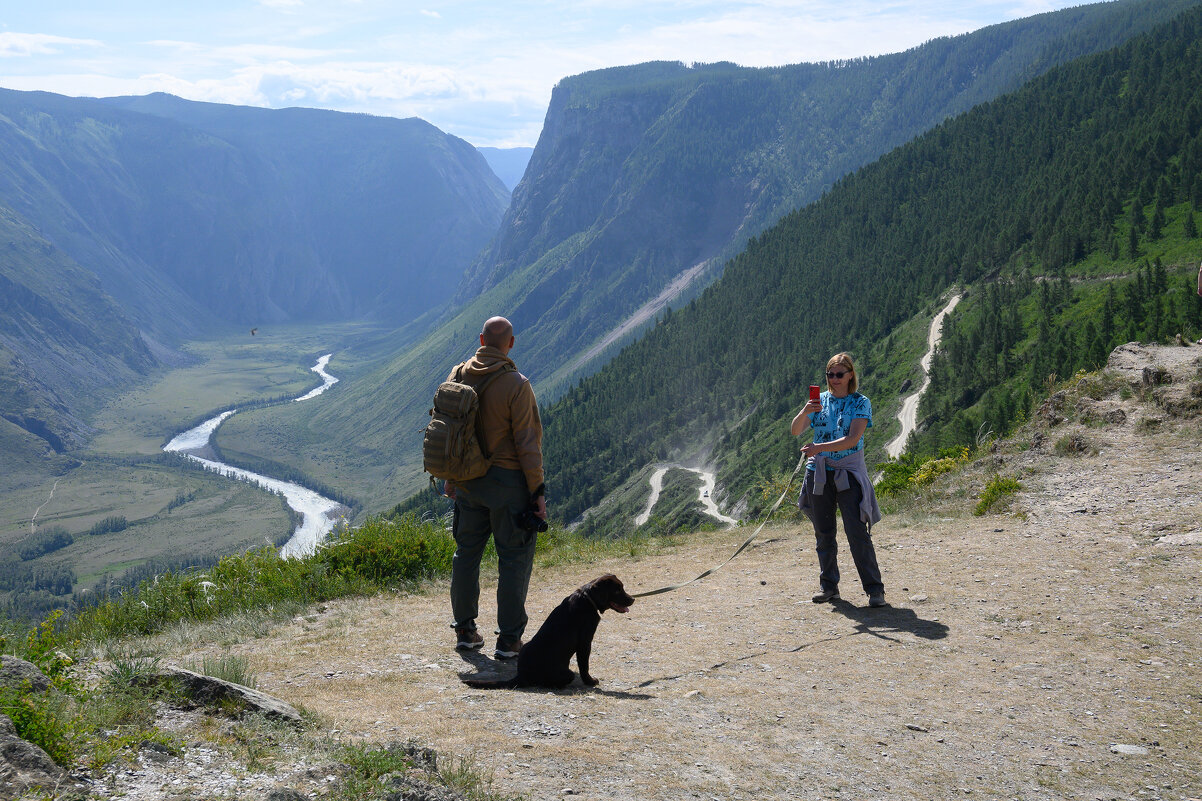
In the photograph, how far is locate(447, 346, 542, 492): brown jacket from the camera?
25.3ft

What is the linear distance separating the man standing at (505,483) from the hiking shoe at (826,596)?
394 cm

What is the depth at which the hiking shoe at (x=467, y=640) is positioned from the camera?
8.43 meters

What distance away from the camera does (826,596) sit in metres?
10.0

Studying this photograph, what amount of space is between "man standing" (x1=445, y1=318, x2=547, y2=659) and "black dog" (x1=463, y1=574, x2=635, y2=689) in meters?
0.72

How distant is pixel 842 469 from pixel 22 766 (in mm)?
7799

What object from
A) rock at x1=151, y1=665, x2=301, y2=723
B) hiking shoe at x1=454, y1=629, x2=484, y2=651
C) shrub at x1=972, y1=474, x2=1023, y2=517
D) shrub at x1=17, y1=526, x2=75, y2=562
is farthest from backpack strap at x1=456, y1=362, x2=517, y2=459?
shrub at x1=17, y1=526, x2=75, y2=562

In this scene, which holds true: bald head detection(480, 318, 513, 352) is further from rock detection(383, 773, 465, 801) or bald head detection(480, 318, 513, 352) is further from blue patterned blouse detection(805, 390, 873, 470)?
rock detection(383, 773, 465, 801)

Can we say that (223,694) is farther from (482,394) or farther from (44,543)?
(44,543)

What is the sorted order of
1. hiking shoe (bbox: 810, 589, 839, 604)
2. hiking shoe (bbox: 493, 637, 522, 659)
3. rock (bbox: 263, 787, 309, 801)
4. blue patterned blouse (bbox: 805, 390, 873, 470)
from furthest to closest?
1. hiking shoe (bbox: 810, 589, 839, 604)
2. blue patterned blouse (bbox: 805, 390, 873, 470)
3. hiking shoe (bbox: 493, 637, 522, 659)
4. rock (bbox: 263, 787, 309, 801)

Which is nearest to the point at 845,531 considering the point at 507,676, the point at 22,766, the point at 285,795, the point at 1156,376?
the point at 507,676

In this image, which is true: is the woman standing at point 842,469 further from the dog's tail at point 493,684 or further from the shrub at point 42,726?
the shrub at point 42,726

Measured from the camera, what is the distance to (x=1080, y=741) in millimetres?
5934

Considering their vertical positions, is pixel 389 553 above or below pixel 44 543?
above

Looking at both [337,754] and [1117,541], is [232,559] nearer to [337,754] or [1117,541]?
[337,754]
